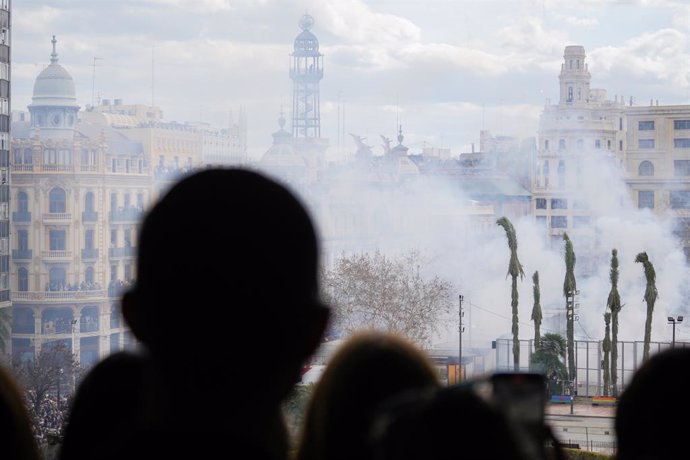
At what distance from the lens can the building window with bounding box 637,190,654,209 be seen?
20656 millimetres

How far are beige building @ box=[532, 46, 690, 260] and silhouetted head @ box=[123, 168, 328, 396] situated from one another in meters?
19.9

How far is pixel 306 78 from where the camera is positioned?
21.7 metres

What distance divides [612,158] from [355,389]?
807 inches

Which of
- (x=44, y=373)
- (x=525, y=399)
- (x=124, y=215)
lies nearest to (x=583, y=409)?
(x=44, y=373)

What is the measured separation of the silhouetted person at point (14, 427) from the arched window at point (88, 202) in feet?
54.1

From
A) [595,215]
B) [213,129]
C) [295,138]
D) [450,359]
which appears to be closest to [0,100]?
[450,359]

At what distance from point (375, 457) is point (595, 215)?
2015cm

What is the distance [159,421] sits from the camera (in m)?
0.63

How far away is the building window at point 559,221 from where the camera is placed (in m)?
20.6

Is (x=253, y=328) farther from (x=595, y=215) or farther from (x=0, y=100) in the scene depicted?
(x=595, y=215)

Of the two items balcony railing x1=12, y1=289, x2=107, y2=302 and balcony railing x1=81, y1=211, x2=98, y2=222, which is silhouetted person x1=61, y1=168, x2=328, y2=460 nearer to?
balcony railing x1=12, y1=289, x2=107, y2=302

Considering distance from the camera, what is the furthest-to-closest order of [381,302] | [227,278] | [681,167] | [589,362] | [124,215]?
[681,167] < [124,215] < [381,302] < [589,362] < [227,278]

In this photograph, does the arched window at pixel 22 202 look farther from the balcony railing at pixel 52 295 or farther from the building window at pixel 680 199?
the building window at pixel 680 199

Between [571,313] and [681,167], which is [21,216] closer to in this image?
[571,313]
